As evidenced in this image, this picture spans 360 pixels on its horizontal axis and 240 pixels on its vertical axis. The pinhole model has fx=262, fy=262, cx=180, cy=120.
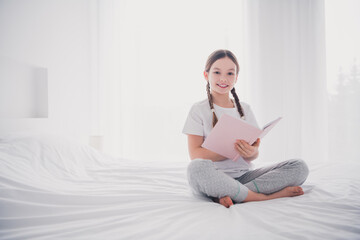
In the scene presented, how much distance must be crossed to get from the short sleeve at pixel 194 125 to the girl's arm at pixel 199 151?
0.02m

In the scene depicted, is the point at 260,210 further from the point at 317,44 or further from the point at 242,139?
the point at 317,44

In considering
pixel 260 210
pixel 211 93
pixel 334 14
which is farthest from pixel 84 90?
pixel 334 14

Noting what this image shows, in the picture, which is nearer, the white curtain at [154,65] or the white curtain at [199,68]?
the white curtain at [199,68]

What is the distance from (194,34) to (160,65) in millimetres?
536

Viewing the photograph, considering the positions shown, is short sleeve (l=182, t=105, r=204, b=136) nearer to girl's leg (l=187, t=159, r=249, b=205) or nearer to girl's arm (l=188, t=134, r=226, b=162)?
girl's arm (l=188, t=134, r=226, b=162)

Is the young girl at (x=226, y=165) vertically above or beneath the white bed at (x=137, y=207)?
above

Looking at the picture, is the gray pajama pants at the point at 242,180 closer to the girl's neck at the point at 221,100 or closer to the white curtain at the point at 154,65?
the girl's neck at the point at 221,100

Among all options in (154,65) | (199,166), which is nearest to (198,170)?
(199,166)

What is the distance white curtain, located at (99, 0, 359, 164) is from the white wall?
0.33 metres

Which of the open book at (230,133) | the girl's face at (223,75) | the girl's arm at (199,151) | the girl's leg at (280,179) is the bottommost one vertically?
the girl's leg at (280,179)

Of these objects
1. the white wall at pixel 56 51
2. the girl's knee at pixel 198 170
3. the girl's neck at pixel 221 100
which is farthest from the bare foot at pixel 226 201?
the white wall at pixel 56 51

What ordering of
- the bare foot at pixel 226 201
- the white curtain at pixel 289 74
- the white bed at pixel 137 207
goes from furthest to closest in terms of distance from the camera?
1. the white curtain at pixel 289 74
2. the bare foot at pixel 226 201
3. the white bed at pixel 137 207

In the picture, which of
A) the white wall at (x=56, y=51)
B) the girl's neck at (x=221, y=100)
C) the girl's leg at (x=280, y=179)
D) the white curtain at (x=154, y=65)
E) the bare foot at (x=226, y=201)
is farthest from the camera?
the white curtain at (x=154, y=65)

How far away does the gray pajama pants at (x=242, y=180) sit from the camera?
97 centimetres
